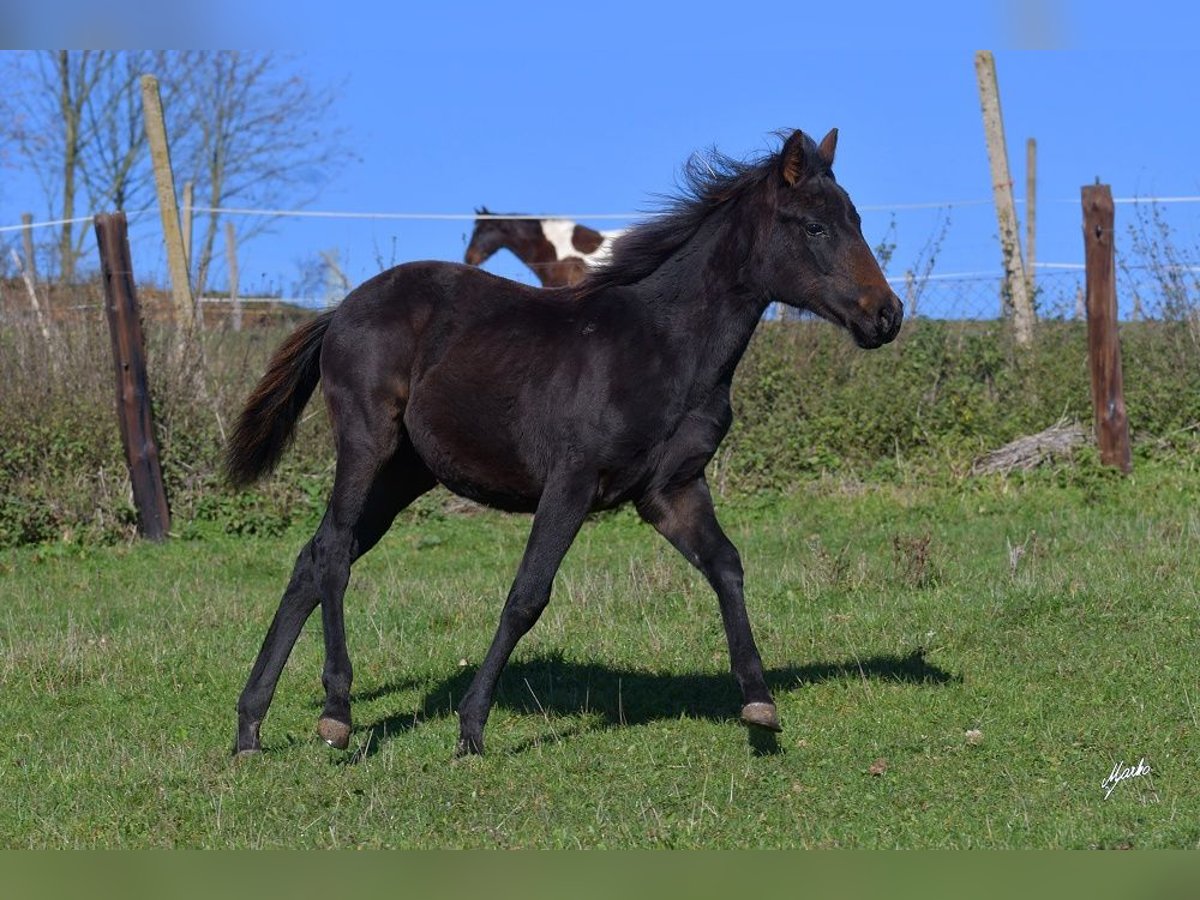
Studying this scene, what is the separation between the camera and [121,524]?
12688 mm

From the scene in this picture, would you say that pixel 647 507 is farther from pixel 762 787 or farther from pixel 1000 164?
pixel 1000 164

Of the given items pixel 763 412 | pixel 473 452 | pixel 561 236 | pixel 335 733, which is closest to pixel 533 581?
pixel 473 452

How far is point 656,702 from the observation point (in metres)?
6.86

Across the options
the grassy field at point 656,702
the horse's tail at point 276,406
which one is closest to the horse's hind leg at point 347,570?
the grassy field at point 656,702

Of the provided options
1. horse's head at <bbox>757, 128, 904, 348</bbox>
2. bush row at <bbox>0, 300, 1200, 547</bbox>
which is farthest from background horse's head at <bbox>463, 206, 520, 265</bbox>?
horse's head at <bbox>757, 128, 904, 348</bbox>

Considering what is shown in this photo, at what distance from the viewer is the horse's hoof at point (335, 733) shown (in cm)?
598

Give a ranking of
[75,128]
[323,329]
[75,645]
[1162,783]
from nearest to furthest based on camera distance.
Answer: [1162,783] → [323,329] → [75,645] → [75,128]

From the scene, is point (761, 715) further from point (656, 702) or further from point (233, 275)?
point (233, 275)

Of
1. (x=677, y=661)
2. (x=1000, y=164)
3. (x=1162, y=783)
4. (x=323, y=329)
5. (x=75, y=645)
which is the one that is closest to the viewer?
(x=1162, y=783)

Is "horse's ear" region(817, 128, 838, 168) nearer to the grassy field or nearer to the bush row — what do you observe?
the grassy field

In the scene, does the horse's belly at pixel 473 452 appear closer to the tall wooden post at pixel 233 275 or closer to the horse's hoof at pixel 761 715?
the horse's hoof at pixel 761 715

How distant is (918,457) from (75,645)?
8.35 metres

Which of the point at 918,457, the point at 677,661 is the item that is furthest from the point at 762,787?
the point at 918,457

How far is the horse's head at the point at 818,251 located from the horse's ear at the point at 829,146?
1 centimetres
